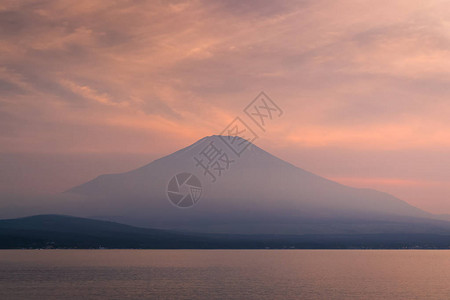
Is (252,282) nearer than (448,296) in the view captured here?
No

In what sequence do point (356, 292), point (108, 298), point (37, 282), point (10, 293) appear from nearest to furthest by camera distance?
1. point (108, 298)
2. point (10, 293)
3. point (356, 292)
4. point (37, 282)

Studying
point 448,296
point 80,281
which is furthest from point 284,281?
point 80,281

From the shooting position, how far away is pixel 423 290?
9000 cm

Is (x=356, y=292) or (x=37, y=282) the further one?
(x=37, y=282)

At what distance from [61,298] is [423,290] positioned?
58.0 m

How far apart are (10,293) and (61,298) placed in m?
9.50

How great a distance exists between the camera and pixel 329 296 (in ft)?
256

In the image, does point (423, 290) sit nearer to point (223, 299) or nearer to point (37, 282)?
point (223, 299)

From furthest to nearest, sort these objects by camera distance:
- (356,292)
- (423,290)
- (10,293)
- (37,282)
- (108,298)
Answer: (37,282) < (423,290) < (356,292) < (10,293) < (108,298)

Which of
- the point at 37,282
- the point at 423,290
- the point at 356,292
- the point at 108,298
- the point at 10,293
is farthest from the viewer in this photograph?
the point at 37,282

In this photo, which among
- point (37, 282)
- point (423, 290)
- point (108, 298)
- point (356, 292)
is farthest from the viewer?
point (37, 282)

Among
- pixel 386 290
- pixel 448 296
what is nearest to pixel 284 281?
pixel 386 290

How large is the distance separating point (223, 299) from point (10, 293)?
31233mm

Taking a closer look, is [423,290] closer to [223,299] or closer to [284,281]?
[284,281]
